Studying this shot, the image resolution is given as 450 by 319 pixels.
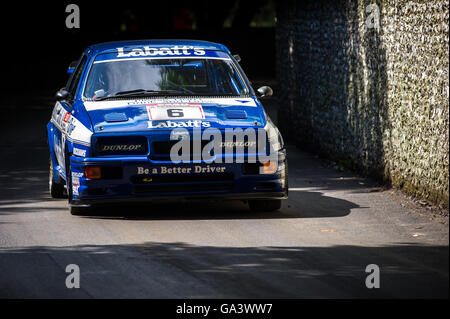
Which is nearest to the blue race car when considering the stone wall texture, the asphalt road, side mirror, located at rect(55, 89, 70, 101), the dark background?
the asphalt road

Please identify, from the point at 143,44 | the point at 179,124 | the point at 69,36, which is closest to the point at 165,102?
the point at 179,124

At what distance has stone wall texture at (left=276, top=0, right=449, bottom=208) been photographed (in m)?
10.6

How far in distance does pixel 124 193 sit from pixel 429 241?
9.80 ft

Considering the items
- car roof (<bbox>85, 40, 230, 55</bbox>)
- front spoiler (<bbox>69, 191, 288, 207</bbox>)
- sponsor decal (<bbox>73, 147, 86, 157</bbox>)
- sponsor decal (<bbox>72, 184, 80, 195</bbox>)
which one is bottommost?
front spoiler (<bbox>69, 191, 288, 207</bbox>)

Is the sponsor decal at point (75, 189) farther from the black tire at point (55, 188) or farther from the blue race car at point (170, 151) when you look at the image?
the black tire at point (55, 188)

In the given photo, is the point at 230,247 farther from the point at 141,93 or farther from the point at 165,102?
the point at 141,93

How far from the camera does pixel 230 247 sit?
28.7ft

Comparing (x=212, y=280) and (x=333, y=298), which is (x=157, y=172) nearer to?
(x=212, y=280)

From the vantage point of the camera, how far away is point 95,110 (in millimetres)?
10289

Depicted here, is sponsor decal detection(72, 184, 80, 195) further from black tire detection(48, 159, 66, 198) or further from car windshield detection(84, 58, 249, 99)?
black tire detection(48, 159, 66, 198)

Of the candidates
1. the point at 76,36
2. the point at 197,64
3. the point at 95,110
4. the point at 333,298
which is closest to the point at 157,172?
the point at 95,110

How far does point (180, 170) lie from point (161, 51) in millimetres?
2036

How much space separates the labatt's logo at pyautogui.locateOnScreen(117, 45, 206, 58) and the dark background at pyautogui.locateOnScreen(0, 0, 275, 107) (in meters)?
17.7

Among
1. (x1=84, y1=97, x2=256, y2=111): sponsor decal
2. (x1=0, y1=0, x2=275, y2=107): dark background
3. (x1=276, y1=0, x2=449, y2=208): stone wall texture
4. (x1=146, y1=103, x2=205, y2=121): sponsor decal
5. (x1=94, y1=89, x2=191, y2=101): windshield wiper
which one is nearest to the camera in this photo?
(x1=146, y1=103, x2=205, y2=121): sponsor decal
